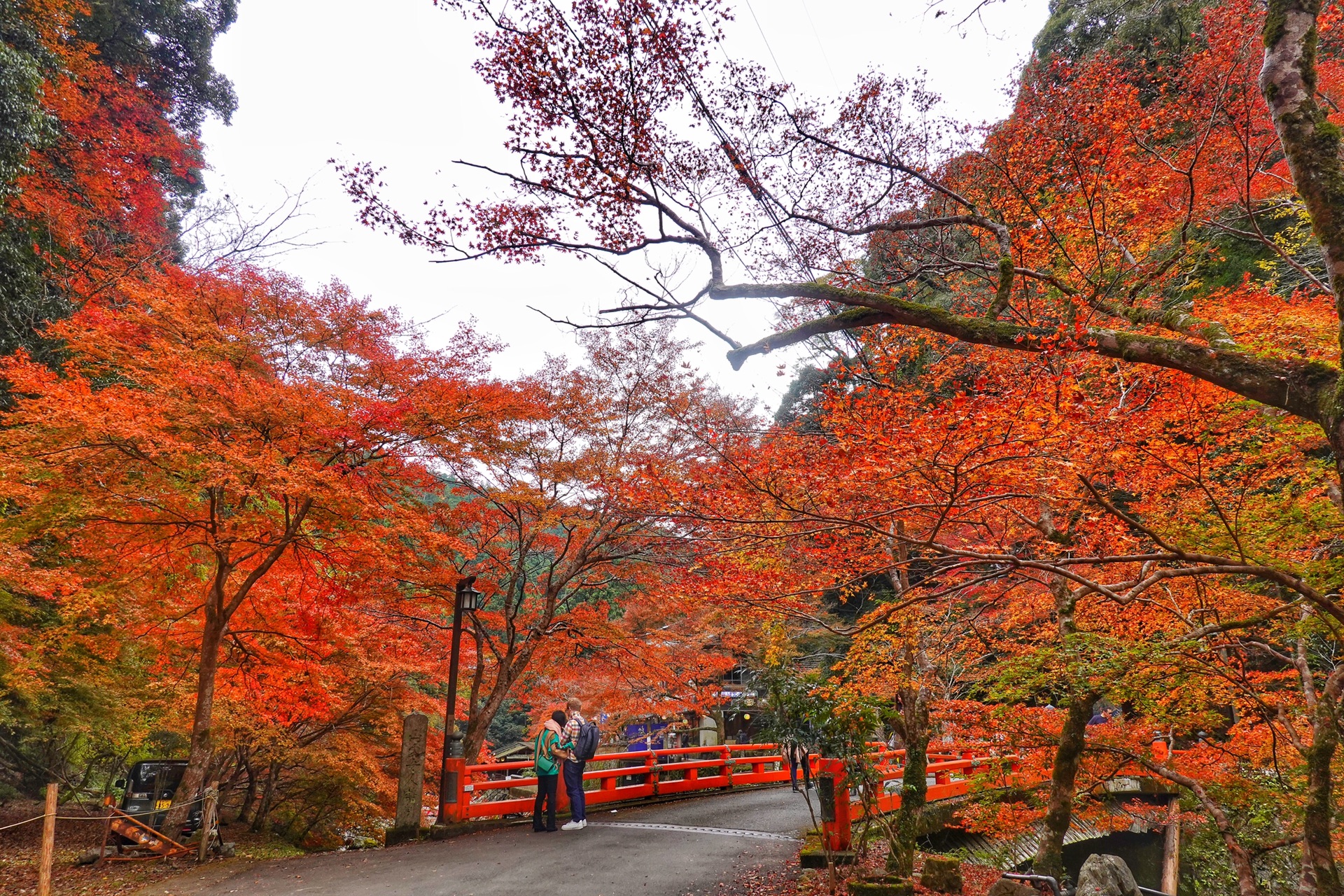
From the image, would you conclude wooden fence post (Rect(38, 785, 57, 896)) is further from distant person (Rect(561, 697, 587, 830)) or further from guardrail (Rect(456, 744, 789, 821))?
distant person (Rect(561, 697, 587, 830))

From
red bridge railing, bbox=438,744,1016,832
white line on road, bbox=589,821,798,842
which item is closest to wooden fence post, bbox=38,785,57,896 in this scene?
red bridge railing, bbox=438,744,1016,832

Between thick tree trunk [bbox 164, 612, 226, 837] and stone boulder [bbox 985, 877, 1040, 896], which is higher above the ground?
thick tree trunk [bbox 164, 612, 226, 837]

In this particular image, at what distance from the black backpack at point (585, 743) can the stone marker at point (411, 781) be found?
200cm

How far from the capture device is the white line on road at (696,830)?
30.0 feet

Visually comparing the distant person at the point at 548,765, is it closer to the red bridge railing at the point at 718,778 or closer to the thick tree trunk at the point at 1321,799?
the red bridge railing at the point at 718,778

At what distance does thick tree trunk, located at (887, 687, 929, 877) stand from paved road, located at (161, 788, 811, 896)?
1.51 metres

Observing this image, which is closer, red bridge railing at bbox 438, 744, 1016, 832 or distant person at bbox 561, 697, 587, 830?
red bridge railing at bbox 438, 744, 1016, 832

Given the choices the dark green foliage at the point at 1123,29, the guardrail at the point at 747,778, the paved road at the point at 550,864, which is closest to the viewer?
the paved road at the point at 550,864

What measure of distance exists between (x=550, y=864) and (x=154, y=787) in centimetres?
790

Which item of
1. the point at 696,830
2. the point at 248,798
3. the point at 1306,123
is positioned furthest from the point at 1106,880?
the point at 248,798

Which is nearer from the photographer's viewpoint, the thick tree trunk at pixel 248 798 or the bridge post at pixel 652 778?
the bridge post at pixel 652 778

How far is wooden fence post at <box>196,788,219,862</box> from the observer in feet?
26.0

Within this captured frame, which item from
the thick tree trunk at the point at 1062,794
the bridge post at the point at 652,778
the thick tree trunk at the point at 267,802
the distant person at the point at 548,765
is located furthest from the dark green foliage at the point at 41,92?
the thick tree trunk at the point at 1062,794

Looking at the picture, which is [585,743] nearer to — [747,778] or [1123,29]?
[747,778]
